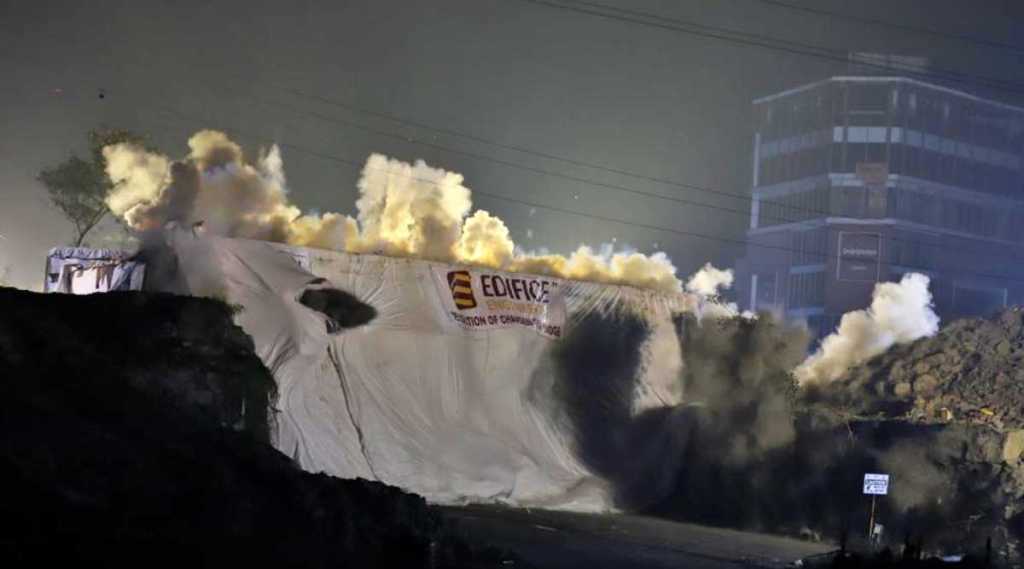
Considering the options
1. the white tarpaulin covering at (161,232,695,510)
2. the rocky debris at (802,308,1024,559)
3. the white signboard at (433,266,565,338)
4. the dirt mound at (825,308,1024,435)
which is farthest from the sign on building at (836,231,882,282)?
the white signboard at (433,266,565,338)

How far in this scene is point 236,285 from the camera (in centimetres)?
2575

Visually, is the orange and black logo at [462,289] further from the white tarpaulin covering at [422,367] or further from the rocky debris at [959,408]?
the rocky debris at [959,408]

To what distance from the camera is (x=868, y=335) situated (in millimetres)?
43406

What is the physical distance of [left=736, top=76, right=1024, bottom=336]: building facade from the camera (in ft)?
294

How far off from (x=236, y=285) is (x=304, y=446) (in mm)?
3838

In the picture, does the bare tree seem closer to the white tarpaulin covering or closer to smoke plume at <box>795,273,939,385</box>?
the white tarpaulin covering

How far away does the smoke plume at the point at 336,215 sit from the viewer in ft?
93.8

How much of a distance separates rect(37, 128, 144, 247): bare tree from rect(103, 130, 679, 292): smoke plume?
12860mm

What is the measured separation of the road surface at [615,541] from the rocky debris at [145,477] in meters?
3.21

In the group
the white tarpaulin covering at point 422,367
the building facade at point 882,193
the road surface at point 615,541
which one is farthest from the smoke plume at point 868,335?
the building facade at point 882,193

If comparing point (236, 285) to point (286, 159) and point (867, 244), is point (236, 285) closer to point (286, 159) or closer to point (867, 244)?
point (286, 159)

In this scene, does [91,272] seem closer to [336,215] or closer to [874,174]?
[336,215]

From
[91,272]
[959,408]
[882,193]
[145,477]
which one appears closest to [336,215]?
[91,272]

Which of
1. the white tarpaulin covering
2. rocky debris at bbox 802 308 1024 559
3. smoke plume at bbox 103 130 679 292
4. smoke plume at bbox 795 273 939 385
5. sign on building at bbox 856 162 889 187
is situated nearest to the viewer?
the white tarpaulin covering
